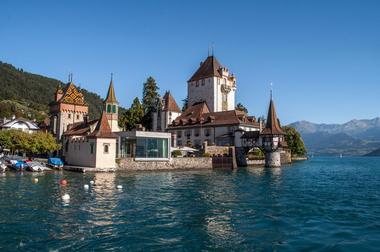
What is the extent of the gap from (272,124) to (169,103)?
30333 millimetres

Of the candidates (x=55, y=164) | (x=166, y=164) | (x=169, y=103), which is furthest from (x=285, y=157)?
(x=55, y=164)

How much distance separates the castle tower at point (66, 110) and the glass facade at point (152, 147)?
53.9 ft

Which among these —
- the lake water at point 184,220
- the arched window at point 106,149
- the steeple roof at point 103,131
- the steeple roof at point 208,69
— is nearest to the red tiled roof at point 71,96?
the steeple roof at point 103,131

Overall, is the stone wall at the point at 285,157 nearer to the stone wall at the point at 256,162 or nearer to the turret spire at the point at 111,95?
the stone wall at the point at 256,162

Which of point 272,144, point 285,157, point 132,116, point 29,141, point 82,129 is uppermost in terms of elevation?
point 132,116

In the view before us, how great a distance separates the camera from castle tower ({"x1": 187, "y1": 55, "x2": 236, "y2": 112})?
98000mm

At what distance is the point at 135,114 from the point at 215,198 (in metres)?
66.1

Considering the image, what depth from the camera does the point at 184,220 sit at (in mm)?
20953

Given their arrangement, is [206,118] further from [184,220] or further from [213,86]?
[184,220]

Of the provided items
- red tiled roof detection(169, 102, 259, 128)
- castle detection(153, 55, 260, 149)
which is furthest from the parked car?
red tiled roof detection(169, 102, 259, 128)

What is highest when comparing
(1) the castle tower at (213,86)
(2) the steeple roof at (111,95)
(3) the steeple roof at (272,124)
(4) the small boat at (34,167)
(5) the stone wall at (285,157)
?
(1) the castle tower at (213,86)

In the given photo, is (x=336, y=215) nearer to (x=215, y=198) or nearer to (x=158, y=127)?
(x=215, y=198)

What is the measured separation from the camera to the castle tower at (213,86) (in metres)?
98.0

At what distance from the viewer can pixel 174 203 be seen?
26797 millimetres
